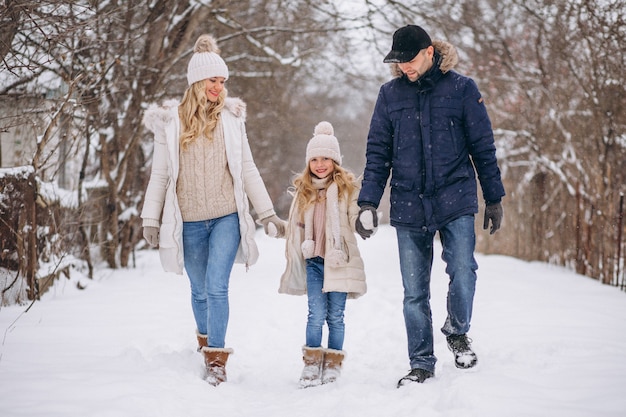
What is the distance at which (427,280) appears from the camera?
3936 mm

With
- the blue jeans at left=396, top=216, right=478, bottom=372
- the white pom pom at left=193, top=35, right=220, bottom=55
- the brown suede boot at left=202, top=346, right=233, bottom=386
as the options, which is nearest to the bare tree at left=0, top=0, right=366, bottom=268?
the white pom pom at left=193, top=35, right=220, bottom=55

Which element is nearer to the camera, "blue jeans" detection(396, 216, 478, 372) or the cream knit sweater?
"blue jeans" detection(396, 216, 478, 372)

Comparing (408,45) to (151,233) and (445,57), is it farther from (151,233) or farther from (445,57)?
(151,233)

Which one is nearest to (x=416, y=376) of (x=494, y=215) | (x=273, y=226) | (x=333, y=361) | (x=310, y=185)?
(x=333, y=361)

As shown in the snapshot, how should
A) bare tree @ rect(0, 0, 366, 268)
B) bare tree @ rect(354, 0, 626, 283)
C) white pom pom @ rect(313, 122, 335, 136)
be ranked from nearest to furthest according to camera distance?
white pom pom @ rect(313, 122, 335, 136) → bare tree @ rect(0, 0, 366, 268) → bare tree @ rect(354, 0, 626, 283)

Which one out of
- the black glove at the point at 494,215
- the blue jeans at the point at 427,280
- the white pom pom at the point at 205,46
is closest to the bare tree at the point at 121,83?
the white pom pom at the point at 205,46

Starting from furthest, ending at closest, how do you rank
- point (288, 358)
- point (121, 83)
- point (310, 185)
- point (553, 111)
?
point (553, 111) → point (121, 83) → point (288, 358) → point (310, 185)

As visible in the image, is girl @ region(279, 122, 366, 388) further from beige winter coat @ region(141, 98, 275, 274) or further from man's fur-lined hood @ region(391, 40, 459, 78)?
man's fur-lined hood @ region(391, 40, 459, 78)

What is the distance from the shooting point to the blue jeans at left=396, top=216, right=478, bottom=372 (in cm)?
378

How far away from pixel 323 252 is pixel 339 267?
0.58ft

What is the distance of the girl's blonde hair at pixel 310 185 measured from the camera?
4.38 meters

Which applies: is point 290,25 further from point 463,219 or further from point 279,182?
point 279,182

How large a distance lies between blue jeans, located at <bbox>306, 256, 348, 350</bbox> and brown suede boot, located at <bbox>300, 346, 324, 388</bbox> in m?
0.05

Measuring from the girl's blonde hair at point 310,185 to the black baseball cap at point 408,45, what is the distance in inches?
36.4
